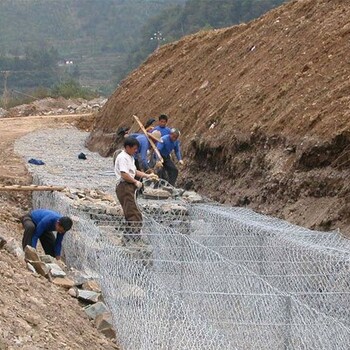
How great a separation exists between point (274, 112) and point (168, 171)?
70.8 inches

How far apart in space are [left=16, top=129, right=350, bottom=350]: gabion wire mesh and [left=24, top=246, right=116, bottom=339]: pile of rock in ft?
0.34

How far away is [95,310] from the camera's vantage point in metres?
6.57

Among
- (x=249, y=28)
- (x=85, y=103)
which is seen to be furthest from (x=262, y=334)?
(x=85, y=103)

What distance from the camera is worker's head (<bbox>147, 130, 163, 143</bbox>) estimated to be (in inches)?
474

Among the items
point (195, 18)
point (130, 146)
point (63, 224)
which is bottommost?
point (63, 224)

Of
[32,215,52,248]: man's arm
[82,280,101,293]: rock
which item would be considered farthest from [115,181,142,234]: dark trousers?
[82,280,101,293]: rock

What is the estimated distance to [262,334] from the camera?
19.2 feet

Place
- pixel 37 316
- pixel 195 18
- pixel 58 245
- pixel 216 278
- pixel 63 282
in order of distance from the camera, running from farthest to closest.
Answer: pixel 195 18 < pixel 58 245 < pixel 216 278 < pixel 63 282 < pixel 37 316

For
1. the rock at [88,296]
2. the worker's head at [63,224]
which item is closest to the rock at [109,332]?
the rock at [88,296]

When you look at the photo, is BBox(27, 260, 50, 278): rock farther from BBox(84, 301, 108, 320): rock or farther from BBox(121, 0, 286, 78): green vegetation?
BBox(121, 0, 286, 78): green vegetation

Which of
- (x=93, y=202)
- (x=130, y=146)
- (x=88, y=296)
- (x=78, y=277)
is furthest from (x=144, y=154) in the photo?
(x=88, y=296)

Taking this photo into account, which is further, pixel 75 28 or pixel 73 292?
pixel 75 28

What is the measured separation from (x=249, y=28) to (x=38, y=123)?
11.7 m

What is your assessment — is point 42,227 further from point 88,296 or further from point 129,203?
point 88,296
